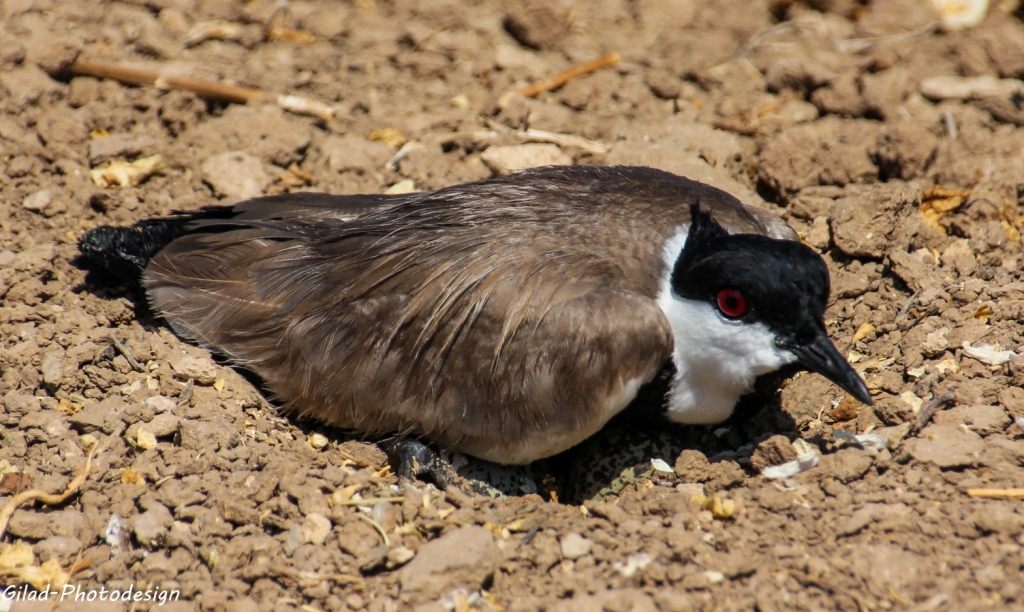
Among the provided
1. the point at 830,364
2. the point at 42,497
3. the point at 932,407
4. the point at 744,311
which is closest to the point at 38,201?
the point at 42,497

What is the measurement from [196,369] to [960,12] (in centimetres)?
596

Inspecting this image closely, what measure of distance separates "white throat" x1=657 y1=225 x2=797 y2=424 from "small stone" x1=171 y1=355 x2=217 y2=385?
2263 millimetres

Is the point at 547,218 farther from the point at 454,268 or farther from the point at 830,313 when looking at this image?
the point at 830,313

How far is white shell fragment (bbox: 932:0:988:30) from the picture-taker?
22.0 ft

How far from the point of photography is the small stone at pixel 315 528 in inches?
151

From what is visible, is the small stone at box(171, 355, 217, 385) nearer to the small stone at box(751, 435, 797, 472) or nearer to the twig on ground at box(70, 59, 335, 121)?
the twig on ground at box(70, 59, 335, 121)

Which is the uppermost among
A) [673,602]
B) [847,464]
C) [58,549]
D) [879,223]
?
[879,223]

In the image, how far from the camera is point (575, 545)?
144 inches

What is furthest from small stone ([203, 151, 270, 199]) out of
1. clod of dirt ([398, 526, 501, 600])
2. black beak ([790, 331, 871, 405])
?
black beak ([790, 331, 871, 405])

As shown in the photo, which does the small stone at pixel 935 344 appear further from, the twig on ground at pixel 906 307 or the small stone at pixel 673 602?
the small stone at pixel 673 602

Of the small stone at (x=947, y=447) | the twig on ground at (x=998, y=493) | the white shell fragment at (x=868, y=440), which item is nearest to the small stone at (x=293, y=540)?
the white shell fragment at (x=868, y=440)

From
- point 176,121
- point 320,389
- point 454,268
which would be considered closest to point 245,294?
point 320,389

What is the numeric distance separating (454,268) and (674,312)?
1.03 metres

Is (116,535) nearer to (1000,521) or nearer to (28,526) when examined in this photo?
(28,526)
